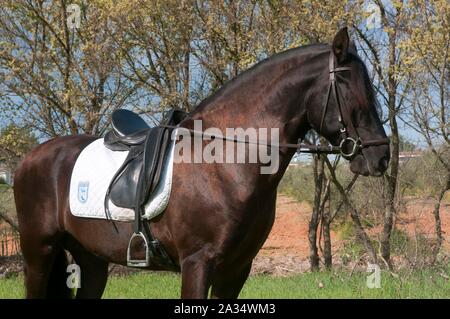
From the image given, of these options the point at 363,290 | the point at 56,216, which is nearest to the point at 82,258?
the point at 56,216

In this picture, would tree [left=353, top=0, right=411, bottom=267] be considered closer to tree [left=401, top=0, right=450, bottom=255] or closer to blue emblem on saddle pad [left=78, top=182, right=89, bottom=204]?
tree [left=401, top=0, right=450, bottom=255]

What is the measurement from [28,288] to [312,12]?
6.29 m

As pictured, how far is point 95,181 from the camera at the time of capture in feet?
14.3

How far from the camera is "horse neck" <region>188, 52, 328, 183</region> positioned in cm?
373

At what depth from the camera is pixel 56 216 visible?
15.3ft

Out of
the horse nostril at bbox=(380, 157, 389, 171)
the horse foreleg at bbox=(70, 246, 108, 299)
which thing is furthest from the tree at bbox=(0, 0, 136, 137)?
the horse nostril at bbox=(380, 157, 389, 171)

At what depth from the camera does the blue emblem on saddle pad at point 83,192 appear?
4.38 metres

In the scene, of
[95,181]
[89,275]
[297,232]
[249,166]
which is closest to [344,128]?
[249,166]

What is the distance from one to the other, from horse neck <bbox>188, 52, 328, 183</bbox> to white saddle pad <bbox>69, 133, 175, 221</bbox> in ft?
1.56

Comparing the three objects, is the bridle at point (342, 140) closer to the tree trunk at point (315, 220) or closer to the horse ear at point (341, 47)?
the horse ear at point (341, 47)

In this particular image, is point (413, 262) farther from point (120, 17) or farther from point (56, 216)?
point (120, 17)

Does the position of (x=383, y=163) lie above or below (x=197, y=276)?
above

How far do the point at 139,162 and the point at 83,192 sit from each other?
59cm

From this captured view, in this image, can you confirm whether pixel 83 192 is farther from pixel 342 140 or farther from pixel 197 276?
pixel 342 140
